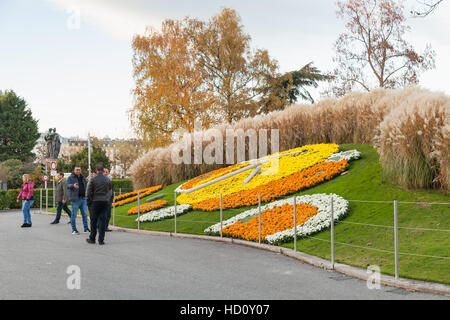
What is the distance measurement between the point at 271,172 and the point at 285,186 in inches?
119

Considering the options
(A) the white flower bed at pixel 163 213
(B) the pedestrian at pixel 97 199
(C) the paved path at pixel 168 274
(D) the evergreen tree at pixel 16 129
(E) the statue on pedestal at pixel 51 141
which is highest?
(D) the evergreen tree at pixel 16 129

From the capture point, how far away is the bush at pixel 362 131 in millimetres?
11867

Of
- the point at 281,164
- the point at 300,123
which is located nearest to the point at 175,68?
the point at 300,123

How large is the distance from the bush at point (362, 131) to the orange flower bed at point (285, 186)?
182 centimetres

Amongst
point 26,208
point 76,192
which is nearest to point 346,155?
point 76,192

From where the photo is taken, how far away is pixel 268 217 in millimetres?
12562

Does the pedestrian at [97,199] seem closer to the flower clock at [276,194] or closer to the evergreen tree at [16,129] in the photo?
the flower clock at [276,194]

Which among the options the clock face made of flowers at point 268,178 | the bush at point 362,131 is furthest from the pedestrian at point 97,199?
the bush at point 362,131

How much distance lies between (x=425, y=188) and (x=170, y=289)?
7961 mm

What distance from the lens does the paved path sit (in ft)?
21.3

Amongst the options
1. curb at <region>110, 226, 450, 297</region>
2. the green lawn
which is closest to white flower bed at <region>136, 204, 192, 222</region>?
the green lawn

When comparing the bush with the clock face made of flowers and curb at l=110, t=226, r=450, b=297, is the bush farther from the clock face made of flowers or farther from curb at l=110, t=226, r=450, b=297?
curb at l=110, t=226, r=450, b=297
